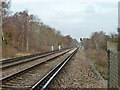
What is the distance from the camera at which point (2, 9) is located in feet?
80.7

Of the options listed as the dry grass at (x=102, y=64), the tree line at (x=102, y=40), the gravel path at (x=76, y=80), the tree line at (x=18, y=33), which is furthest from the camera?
the tree line at (x=18, y=33)

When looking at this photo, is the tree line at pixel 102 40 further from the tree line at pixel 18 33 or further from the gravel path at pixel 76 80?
the tree line at pixel 18 33

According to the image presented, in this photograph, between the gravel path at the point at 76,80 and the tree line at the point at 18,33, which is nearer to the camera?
the gravel path at the point at 76,80

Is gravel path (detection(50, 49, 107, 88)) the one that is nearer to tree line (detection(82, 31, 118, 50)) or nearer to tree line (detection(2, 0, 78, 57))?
tree line (detection(82, 31, 118, 50))

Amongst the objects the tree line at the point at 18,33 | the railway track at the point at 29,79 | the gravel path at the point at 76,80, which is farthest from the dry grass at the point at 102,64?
the tree line at the point at 18,33

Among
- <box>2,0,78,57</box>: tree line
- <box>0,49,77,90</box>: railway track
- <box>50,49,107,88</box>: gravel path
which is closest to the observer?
<box>0,49,77,90</box>: railway track

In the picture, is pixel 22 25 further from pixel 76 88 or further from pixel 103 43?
pixel 76 88

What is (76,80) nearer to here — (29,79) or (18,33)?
(29,79)

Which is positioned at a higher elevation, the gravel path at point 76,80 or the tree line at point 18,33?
the tree line at point 18,33

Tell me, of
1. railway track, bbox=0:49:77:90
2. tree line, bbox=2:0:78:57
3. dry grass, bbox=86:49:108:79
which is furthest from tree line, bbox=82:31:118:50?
tree line, bbox=2:0:78:57

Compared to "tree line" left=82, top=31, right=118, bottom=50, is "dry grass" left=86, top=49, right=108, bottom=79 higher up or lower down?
lower down

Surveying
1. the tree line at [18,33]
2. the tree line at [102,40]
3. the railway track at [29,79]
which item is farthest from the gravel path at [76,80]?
the tree line at [18,33]

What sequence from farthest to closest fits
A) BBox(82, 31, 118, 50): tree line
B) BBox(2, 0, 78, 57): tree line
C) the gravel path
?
1. BBox(2, 0, 78, 57): tree line
2. BBox(82, 31, 118, 50): tree line
3. the gravel path

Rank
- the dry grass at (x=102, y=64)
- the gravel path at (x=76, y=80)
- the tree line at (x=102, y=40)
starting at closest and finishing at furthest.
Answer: the gravel path at (x=76, y=80) → the dry grass at (x=102, y=64) → the tree line at (x=102, y=40)
